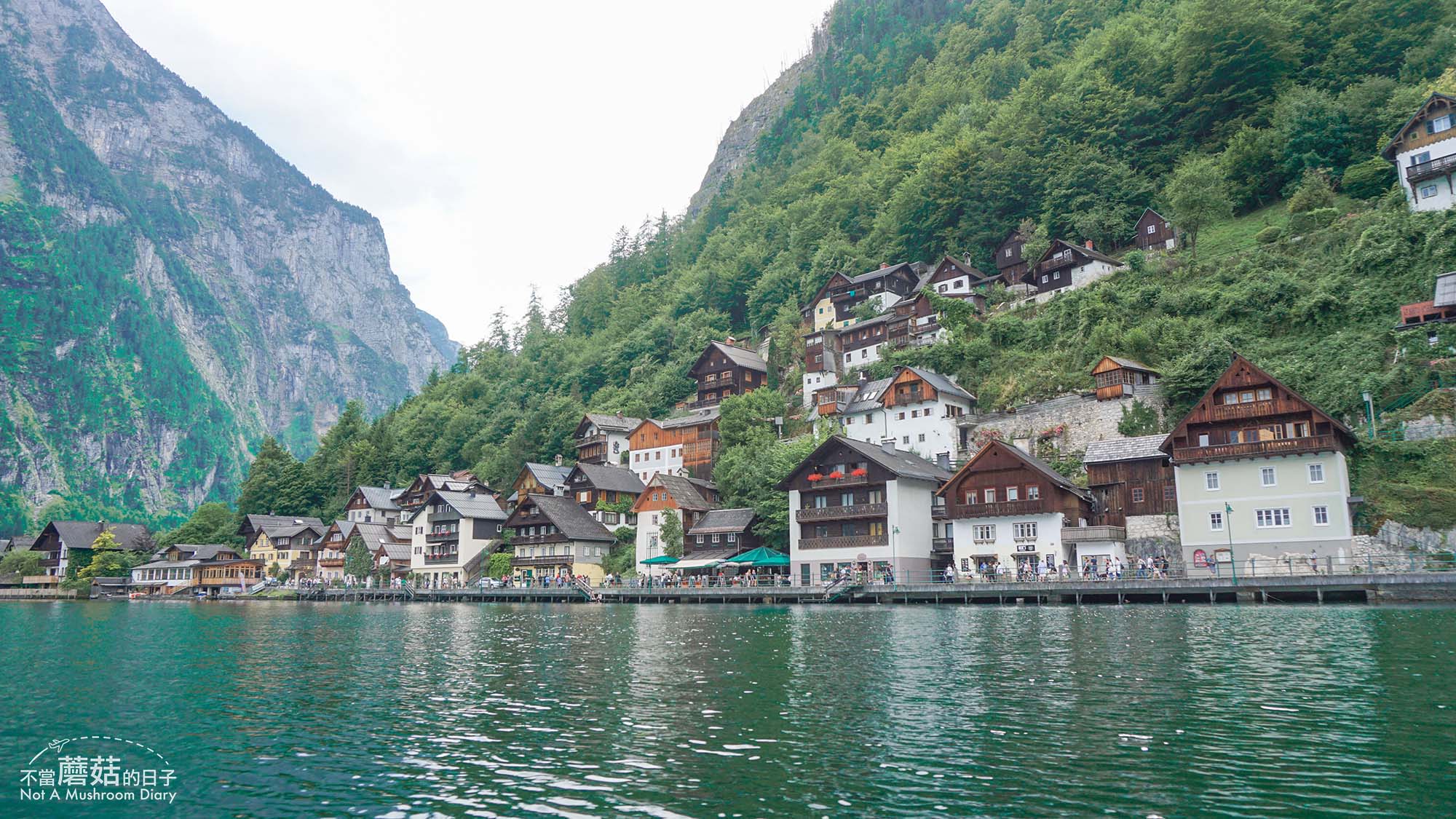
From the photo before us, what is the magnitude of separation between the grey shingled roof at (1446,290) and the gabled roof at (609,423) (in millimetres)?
72728

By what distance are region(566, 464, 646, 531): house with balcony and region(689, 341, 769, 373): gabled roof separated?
19210 mm

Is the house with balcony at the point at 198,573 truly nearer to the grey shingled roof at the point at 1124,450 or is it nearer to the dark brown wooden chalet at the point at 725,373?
the dark brown wooden chalet at the point at 725,373

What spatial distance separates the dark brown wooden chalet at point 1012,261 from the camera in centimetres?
9019

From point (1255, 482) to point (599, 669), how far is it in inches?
1644

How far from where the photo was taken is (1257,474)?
50.9 m

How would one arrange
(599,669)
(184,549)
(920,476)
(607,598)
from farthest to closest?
(184,549), (607,598), (920,476), (599,669)

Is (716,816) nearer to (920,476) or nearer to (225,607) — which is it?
(920,476)

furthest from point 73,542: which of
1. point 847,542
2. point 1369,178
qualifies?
point 1369,178

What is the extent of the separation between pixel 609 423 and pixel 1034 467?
184ft

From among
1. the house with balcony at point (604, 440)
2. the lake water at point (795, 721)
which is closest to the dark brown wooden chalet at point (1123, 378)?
the lake water at point (795, 721)

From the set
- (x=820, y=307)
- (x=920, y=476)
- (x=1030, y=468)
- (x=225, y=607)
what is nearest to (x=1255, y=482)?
(x=1030, y=468)

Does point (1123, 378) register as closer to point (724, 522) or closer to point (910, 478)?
point (910, 478)

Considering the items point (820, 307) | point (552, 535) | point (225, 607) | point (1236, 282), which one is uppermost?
point (820, 307)

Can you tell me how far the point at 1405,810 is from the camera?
438 inches
